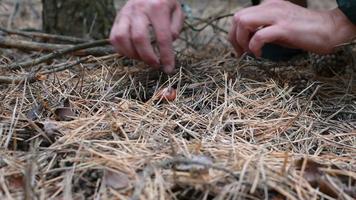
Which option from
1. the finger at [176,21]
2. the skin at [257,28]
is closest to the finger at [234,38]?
the skin at [257,28]

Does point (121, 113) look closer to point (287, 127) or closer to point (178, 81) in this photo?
point (178, 81)

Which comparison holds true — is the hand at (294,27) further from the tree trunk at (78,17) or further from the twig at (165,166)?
the tree trunk at (78,17)

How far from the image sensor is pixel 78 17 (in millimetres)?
2295

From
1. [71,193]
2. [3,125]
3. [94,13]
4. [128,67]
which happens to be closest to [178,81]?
[128,67]

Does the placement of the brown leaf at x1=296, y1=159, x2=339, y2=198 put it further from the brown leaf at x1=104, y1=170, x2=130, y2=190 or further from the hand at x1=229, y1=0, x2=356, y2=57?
the hand at x1=229, y1=0, x2=356, y2=57

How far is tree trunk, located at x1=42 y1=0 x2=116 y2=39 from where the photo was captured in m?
2.28

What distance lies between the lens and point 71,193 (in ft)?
3.32

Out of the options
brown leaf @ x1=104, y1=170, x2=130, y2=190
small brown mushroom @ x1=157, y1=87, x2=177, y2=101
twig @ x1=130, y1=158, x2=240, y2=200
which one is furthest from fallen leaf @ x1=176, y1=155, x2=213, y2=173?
small brown mushroom @ x1=157, y1=87, x2=177, y2=101

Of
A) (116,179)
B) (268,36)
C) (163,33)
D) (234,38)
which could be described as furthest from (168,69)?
(116,179)

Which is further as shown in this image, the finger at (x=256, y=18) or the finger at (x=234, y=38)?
the finger at (x=234, y=38)

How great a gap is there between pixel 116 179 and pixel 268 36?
0.72 metres

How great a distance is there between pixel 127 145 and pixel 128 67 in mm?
654

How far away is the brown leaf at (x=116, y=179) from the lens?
1.01m

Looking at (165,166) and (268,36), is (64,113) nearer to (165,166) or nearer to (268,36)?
(165,166)
